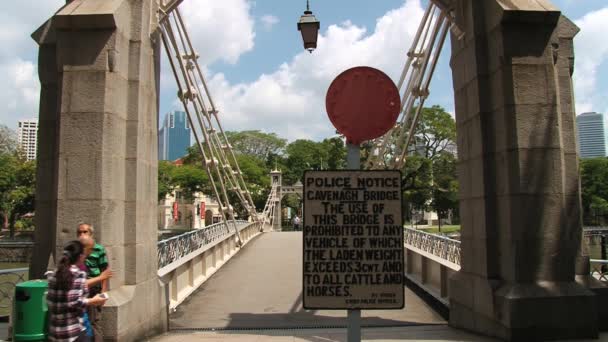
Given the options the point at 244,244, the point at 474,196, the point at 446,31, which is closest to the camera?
the point at 474,196

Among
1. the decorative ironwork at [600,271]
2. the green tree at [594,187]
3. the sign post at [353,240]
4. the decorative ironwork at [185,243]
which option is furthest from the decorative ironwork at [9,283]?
the green tree at [594,187]

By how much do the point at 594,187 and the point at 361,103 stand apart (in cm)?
6576

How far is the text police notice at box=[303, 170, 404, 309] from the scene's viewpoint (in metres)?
3.26

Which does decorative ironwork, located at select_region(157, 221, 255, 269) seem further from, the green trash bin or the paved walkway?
the green trash bin


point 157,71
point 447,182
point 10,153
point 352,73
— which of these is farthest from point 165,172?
point 352,73

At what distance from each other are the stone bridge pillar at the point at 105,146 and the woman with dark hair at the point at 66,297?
1.84 metres

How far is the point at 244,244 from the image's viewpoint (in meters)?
22.8

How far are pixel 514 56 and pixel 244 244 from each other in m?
17.9

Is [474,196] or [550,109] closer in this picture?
[550,109]

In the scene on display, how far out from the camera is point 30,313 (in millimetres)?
5297

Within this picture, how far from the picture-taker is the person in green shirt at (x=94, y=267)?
470 centimetres

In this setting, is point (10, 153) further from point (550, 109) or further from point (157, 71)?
point (550, 109)

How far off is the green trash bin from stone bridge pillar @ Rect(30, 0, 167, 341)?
27.7 inches

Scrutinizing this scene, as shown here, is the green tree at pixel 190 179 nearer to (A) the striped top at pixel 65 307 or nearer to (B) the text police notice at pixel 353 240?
(A) the striped top at pixel 65 307
